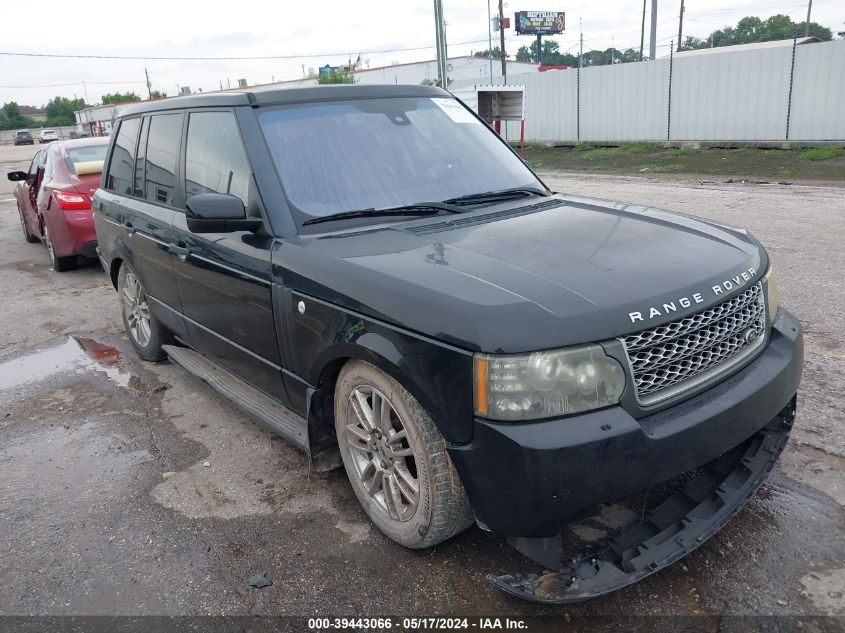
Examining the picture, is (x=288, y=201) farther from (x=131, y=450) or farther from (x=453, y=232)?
(x=131, y=450)

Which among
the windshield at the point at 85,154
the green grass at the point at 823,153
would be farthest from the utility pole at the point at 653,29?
the windshield at the point at 85,154

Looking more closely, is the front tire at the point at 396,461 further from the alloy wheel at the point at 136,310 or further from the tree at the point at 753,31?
the tree at the point at 753,31

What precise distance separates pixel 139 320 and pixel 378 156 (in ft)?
9.28

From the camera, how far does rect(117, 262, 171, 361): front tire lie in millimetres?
5039

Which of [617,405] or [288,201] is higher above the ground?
[288,201]

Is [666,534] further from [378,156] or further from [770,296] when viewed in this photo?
[378,156]

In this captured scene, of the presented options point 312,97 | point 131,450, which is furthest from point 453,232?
point 131,450

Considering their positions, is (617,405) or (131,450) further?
(131,450)

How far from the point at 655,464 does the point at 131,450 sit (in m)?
3.05

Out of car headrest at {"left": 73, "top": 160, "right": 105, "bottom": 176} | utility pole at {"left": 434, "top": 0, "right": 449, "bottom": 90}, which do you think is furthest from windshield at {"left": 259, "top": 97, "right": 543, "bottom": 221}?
utility pole at {"left": 434, "top": 0, "right": 449, "bottom": 90}

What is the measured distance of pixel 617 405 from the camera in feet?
7.53

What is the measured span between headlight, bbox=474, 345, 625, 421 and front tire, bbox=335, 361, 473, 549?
1.18 feet

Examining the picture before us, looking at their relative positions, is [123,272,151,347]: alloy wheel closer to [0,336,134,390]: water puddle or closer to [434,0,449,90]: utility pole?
[0,336,134,390]: water puddle

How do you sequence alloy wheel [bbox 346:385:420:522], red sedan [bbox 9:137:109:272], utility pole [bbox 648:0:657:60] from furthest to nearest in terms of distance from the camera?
utility pole [bbox 648:0:657:60] < red sedan [bbox 9:137:109:272] < alloy wheel [bbox 346:385:420:522]
